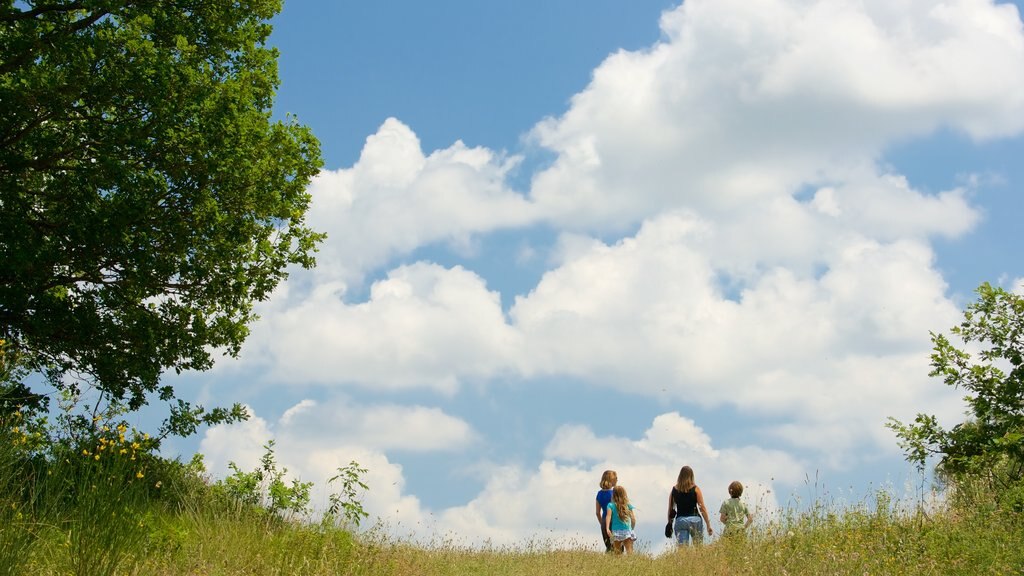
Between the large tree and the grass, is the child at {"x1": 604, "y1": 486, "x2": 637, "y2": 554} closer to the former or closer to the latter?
the grass

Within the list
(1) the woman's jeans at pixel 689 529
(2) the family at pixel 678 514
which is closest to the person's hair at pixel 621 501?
(2) the family at pixel 678 514

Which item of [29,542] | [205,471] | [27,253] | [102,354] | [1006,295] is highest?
[1006,295]

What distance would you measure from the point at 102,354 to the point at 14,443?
5409mm

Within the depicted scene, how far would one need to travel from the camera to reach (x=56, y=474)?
9.77 meters

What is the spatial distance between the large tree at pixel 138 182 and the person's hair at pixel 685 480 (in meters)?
8.41

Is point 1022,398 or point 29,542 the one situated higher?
point 1022,398

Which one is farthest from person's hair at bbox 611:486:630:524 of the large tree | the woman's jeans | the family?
the large tree

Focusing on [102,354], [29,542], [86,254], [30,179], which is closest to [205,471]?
[102,354]

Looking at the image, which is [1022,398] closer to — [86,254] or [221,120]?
[221,120]

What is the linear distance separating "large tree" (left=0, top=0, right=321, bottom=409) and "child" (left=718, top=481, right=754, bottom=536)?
30.6 feet

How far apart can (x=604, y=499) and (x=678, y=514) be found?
5.55 feet

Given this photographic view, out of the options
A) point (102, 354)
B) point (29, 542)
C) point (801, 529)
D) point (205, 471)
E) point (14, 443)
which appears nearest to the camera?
A: point (29, 542)

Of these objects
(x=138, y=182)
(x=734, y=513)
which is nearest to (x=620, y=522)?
(x=734, y=513)

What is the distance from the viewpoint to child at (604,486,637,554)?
17344 millimetres
